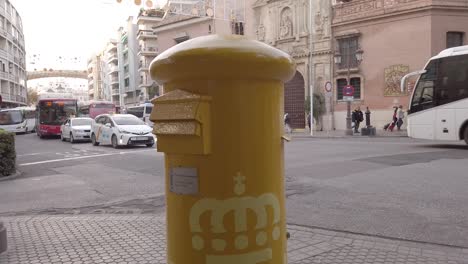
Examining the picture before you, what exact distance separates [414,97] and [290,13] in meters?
19.7

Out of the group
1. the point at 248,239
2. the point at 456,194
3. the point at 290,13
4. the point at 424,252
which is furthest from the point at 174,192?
the point at 290,13

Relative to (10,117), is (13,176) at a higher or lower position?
lower

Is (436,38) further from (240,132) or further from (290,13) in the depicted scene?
(240,132)

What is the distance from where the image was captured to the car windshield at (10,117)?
39.3m

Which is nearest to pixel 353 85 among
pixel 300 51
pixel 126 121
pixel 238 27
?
pixel 300 51

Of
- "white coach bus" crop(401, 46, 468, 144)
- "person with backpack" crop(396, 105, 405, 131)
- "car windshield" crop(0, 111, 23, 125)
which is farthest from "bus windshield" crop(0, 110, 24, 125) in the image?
"white coach bus" crop(401, 46, 468, 144)

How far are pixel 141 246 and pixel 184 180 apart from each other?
108 inches

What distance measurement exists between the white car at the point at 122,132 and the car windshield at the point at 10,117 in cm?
2242

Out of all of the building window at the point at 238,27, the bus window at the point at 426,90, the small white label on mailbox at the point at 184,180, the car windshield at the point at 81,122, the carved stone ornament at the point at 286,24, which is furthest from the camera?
the building window at the point at 238,27

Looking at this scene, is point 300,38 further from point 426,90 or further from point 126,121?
point 426,90

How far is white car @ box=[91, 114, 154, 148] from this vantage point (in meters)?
18.7

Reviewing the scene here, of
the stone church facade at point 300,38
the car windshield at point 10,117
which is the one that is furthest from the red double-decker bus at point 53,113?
the stone church facade at point 300,38

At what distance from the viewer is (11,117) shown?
131 ft

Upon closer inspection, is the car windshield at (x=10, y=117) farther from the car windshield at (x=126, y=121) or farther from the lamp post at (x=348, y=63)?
the lamp post at (x=348, y=63)
